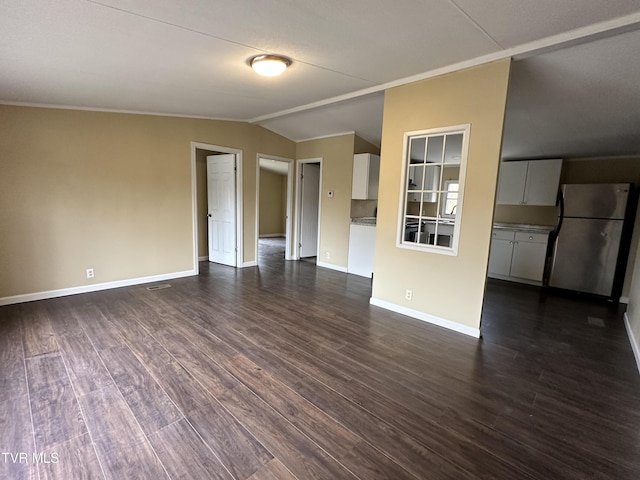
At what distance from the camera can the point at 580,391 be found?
7.18 ft

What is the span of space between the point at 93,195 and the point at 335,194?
3629 millimetres

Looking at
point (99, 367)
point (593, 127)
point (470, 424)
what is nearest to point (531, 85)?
point (593, 127)

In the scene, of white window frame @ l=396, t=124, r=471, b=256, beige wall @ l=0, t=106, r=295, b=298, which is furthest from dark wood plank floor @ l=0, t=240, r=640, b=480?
white window frame @ l=396, t=124, r=471, b=256

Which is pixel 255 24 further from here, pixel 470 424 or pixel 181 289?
pixel 181 289

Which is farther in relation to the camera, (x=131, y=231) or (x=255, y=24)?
(x=131, y=231)

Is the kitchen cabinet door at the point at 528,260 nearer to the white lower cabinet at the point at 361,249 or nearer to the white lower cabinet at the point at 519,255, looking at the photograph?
the white lower cabinet at the point at 519,255

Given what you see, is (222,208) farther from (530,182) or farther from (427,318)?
(530,182)

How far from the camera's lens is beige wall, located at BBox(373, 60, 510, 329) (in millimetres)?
2732

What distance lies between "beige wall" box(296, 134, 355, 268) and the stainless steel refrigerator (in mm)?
3290

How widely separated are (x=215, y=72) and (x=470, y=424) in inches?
137

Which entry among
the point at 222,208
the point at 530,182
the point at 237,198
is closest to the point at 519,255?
the point at 530,182

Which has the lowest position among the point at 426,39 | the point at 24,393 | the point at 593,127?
the point at 24,393

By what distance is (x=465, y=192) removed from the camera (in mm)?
2916

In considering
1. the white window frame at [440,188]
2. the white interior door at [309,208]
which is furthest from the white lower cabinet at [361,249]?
the white window frame at [440,188]
